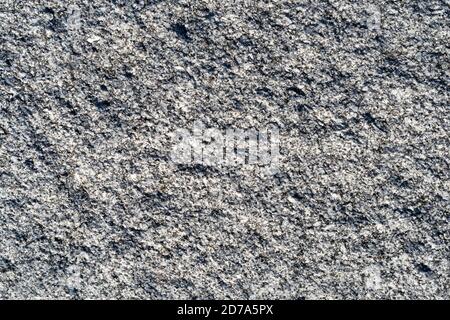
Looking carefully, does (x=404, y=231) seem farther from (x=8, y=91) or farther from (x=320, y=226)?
(x=8, y=91)

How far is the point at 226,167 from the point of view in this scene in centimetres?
186

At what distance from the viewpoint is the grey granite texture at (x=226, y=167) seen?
183 centimetres

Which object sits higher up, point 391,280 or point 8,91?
point 8,91

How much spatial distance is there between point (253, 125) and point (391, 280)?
665 millimetres

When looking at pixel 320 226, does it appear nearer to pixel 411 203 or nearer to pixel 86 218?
pixel 411 203

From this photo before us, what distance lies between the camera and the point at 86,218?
186 cm

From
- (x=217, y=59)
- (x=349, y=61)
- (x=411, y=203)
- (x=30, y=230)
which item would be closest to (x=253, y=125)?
(x=217, y=59)

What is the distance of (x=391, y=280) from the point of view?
1.82 meters

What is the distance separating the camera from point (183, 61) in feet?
6.19

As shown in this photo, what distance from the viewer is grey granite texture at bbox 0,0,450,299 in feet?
6.01

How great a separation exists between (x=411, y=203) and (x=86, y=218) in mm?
1052

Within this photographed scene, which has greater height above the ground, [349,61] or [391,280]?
[349,61]
